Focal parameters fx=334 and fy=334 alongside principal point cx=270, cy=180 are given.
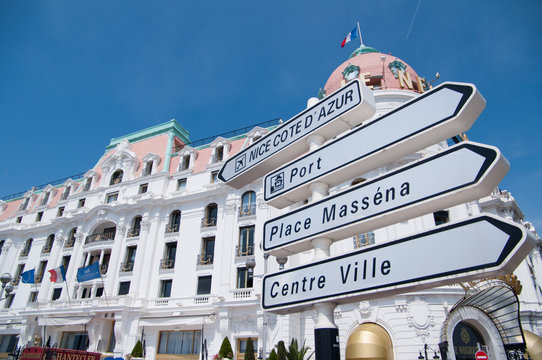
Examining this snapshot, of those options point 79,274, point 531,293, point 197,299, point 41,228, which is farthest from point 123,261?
point 531,293

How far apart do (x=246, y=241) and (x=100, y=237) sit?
14116 mm

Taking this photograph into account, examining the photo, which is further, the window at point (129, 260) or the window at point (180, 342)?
the window at point (129, 260)

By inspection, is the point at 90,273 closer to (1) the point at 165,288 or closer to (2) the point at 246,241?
(1) the point at 165,288

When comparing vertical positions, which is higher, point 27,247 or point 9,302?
point 27,247

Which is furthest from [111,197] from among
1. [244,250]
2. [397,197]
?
[397,197]

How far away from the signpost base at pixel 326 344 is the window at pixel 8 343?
35.4 m

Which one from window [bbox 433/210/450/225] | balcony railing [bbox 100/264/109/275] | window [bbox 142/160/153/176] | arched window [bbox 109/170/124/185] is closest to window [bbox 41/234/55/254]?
arched window [bbox 109/170/124/185]

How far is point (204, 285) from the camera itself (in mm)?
23641

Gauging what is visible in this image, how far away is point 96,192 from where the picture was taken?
104 ft

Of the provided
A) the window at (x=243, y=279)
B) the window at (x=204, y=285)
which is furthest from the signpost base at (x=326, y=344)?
the window at (x=204, y=285)

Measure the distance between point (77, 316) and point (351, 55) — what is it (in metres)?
31.1

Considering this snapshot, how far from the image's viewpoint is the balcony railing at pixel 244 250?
898 inches

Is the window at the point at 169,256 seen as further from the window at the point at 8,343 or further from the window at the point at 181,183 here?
the window at the point at 8,343

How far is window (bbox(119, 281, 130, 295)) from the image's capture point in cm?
2527
